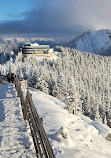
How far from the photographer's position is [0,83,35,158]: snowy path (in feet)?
24.2

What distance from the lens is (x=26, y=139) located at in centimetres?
827

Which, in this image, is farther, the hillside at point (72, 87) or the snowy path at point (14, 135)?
the hillside at point (72, 87)

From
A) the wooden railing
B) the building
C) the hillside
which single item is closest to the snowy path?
the wooden railing

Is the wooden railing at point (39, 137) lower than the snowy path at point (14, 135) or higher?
higher

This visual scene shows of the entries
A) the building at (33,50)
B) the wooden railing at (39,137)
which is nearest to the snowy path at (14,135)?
the wooden railing at (39,137)

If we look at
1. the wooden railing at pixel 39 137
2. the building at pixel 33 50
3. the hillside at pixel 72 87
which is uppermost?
the building at pixel 33 50

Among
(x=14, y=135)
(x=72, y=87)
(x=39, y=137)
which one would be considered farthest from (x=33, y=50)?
(x=39, y=137)

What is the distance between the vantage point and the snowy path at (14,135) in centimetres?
739

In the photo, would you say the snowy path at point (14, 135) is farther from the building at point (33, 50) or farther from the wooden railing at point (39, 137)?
the building at point (33, 50)

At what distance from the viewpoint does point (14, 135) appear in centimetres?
871

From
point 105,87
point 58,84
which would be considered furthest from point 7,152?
point 105,87

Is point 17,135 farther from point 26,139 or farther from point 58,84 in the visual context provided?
point 58,84

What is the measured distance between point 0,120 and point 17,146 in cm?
328

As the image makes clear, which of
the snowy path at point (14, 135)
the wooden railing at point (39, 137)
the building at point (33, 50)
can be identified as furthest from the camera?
the building at point (33, 50)
